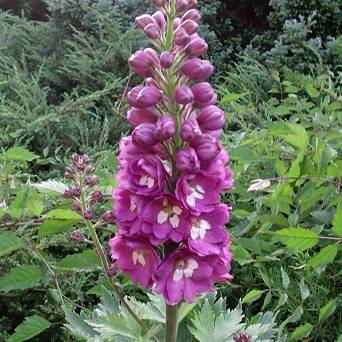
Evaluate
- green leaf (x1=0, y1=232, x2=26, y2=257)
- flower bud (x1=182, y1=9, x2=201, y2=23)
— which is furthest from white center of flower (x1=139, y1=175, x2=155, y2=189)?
green leaf (x1=0, y1=232, x2=26, y2=257)

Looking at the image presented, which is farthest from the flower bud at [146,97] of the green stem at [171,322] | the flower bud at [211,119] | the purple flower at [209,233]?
the green stem at [171,322]

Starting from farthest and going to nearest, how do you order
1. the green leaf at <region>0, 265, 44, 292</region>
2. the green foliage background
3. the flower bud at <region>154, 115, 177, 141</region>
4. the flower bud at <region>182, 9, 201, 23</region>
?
1. the green foliage background
2. the green leaf at <region>0, 265, 44, 292</region>
3. the flower bud at <region>182, 9, 201, 23</region>
4. the flower bud at <region>154, 115, 177, 141</region>

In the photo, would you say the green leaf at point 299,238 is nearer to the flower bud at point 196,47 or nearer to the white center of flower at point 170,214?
the white center of flower at point 170,214

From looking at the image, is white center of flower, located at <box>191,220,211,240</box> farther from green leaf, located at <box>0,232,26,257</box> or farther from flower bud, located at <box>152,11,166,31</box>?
green leaf, located at <box>0,232,26,257</box>

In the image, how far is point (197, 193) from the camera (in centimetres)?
127

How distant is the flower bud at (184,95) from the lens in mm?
1242

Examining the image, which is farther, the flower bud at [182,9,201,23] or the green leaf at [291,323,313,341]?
the green leaf at [291,323,313,341]

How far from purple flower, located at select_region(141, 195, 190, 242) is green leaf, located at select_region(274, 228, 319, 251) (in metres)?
0.42

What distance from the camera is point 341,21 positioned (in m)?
5.59

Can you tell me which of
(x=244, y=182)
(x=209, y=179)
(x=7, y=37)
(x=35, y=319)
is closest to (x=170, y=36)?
(x=209, y=179)

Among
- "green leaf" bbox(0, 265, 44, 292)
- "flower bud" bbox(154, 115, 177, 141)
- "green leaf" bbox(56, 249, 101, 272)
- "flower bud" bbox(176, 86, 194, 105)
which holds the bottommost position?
"green leaf" bbox(0, 265, 44, 292)

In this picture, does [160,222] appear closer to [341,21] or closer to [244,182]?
[244,182]

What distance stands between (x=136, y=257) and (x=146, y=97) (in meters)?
0.34

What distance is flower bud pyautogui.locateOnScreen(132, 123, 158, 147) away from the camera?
1.26m
